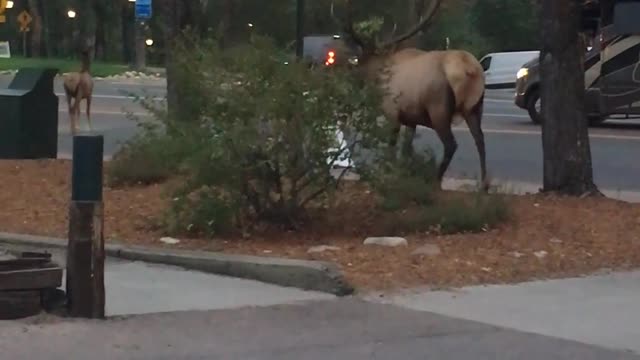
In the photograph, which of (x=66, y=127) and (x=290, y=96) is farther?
(x=66, y=127)

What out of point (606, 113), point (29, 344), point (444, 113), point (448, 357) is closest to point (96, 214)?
point (29, 344)

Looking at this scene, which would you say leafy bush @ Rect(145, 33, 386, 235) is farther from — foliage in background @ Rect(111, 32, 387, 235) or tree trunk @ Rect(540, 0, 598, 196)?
tree trunk @ Rect(540, 0, 598, 196)

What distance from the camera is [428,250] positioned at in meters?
11.6

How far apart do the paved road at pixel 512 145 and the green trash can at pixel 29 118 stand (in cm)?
93

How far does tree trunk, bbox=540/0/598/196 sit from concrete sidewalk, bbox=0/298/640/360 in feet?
18.5

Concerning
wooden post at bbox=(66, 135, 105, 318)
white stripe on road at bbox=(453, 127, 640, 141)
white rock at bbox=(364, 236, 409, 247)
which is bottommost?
white stripe on road at bbox=(453, 127, 640, 141)

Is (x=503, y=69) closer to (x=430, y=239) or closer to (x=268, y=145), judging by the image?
(x=430, y=239)

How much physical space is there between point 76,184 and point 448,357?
2.60 m

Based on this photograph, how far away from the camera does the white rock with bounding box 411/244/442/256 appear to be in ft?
37.8

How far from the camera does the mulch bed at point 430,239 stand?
11.1 metres

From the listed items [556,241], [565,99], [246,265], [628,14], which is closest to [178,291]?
[246,265]

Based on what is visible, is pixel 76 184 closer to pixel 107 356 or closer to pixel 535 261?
pixel 107 356

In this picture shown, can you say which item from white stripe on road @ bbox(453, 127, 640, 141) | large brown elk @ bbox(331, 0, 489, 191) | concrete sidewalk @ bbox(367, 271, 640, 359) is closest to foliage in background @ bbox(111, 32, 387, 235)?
concrete sidewalk @ bbox(367, 271, 640, 359)

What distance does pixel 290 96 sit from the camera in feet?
38.8
